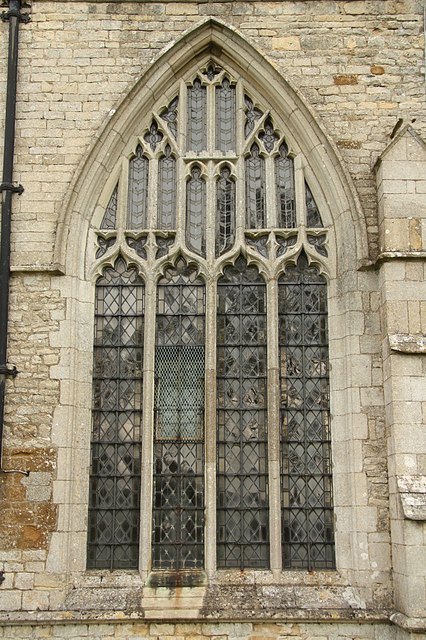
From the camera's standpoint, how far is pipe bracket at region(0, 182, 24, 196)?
826 cm

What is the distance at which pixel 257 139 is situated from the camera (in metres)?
8.80

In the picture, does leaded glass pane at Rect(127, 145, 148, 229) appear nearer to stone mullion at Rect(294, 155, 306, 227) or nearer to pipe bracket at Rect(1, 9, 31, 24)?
stone mullion at Rect(294, 155, 306, 227)

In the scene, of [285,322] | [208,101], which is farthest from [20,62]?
[285,322]

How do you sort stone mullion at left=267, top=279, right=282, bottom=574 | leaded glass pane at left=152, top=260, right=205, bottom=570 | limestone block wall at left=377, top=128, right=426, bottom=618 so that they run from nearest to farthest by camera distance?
limestone block wall at left=377, top=128, right=426, bottom=618 → stone mullion at left=267, top=279, right=282, bottom=574 → leaded glass pane at left=152, top=260, right=205, bottom=570

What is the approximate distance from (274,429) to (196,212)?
104 inches

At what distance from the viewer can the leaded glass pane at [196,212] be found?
8539 mm

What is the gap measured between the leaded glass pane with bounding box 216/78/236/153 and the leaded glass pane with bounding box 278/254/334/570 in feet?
5.40

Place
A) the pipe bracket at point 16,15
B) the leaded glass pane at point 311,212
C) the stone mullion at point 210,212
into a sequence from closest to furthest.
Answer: the stone mullion at point 210,212 < the leaded glass pane at point 311,212 < the pipe bracket at point 16,15

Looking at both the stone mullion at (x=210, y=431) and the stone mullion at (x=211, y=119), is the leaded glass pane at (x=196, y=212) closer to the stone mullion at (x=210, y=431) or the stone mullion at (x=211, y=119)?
the stone mullion at (x=211, y=119)

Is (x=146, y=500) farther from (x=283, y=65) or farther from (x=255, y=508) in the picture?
(x=283, y=65)

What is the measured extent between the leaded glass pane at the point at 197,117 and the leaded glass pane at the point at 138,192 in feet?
1.92

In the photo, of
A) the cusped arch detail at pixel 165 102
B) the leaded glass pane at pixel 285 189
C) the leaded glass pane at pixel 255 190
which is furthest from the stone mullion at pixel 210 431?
the cusped arch detail at pixel 165 102

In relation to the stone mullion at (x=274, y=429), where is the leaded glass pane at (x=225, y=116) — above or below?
above

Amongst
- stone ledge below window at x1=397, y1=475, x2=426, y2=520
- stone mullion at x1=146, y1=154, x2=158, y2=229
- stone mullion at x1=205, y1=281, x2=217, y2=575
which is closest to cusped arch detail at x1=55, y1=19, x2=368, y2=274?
stone mullion at x1=146, y1=154, x2=158, y2=229
